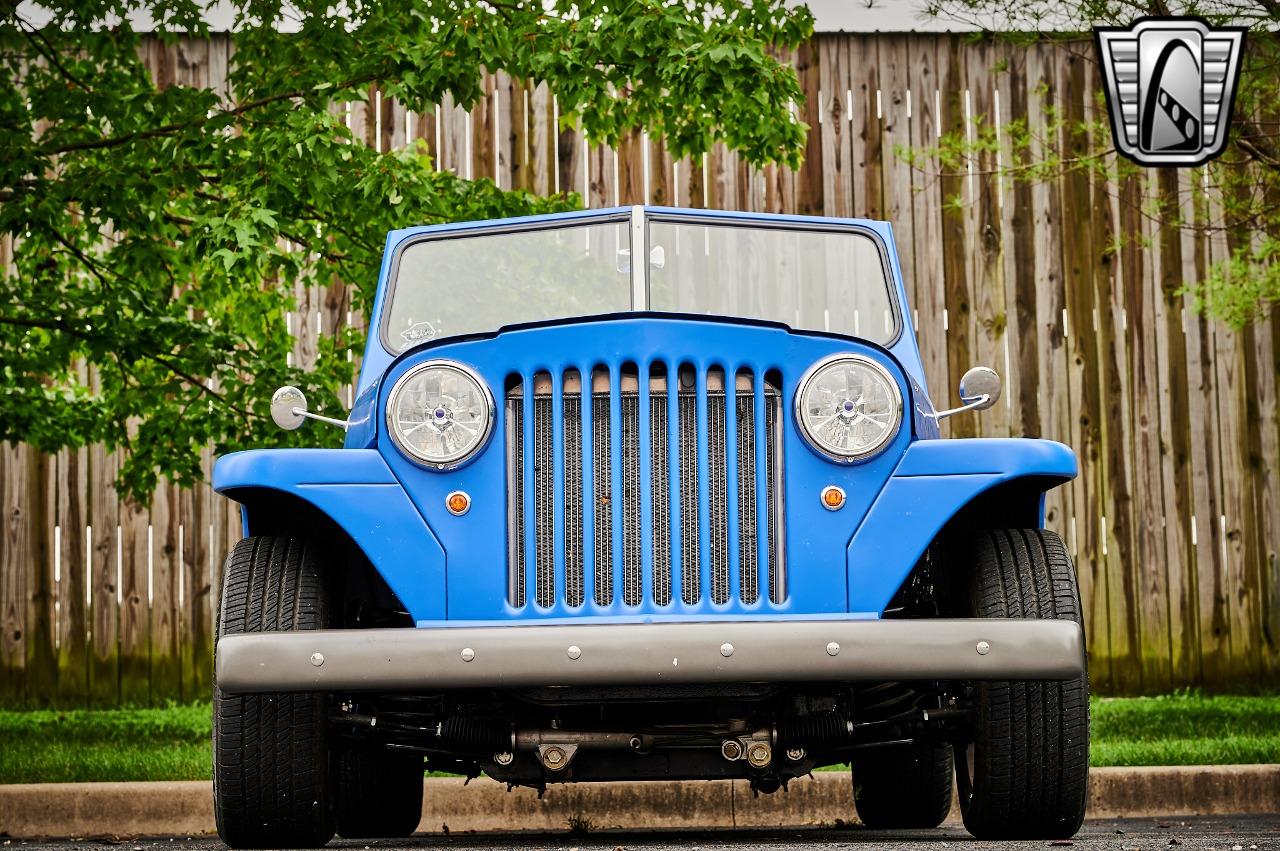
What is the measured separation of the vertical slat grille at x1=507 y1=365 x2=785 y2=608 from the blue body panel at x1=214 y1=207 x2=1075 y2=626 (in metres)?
0.02

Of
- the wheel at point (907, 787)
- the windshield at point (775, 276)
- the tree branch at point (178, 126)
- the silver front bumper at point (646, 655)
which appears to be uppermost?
the tree branch at point (178, 126)

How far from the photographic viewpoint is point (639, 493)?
4.24m

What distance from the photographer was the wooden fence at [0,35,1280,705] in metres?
9.53

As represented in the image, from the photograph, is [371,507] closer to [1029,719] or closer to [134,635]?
[1029,719]

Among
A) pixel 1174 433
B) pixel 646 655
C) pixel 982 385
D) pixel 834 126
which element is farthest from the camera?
pixel 834 126

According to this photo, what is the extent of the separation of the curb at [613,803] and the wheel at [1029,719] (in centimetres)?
260

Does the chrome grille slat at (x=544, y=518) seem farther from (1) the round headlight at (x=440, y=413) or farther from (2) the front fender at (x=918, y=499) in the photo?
(2) the front fender at (x=918, y=499)

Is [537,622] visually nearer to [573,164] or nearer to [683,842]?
[683,842]

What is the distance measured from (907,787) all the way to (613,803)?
4.63 ft

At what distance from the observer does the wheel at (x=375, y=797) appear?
6012mm

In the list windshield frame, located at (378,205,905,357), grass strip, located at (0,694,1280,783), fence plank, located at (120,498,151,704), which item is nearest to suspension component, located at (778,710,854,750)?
windshield frame, located at (378,205,905,357)

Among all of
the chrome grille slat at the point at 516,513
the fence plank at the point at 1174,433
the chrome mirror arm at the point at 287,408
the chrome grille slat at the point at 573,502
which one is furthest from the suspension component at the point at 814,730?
the fence plank at the point at 1174,433

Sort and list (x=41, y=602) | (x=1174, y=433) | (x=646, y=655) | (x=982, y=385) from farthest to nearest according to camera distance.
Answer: (x=1174, y=433), (x=41, y=602), (x=982, y=385), (x=646, y=655)

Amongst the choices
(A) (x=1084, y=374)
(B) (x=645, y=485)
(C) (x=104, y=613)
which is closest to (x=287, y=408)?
(B) (x=645, y=485)
